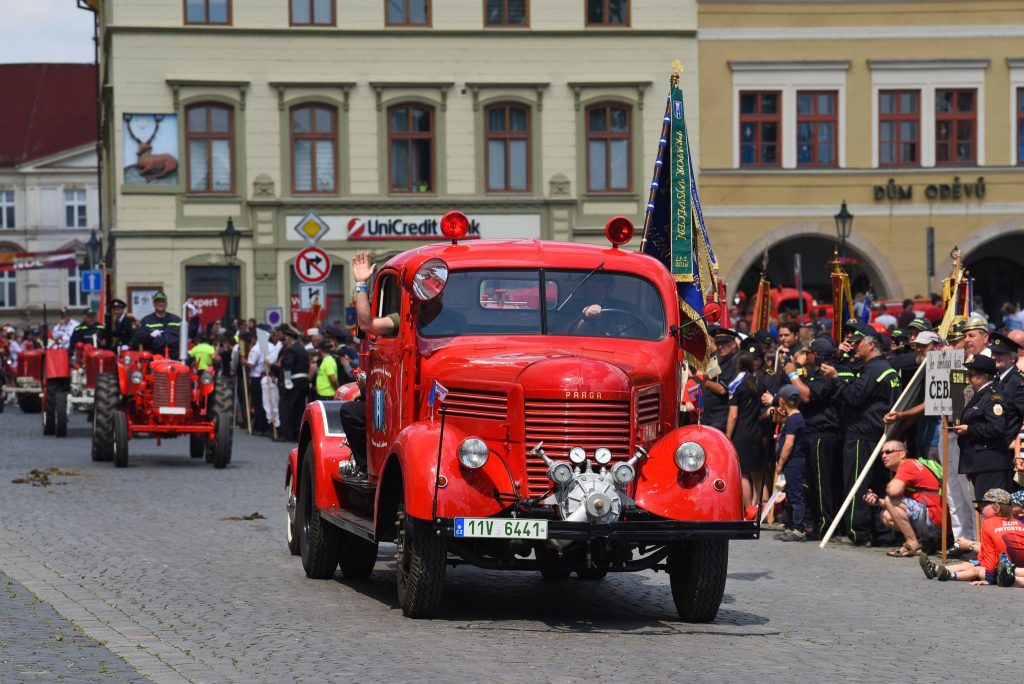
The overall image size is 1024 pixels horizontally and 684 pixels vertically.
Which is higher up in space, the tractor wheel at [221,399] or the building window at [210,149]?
the building window at [210,149]

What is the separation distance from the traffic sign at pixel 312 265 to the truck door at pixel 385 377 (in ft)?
43.0

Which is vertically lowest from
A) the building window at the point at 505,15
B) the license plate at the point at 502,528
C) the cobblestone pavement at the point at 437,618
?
the cobblestone pavement at the point at 437,618

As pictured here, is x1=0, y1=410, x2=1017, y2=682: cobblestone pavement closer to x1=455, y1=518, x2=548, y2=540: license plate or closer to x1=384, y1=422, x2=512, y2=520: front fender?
x1=455, y1=518, x2=548, y2=540: license plate

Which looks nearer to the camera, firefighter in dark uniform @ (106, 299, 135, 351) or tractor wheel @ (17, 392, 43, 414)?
firefighter in dark uniform @ (106, 299, 135, 351)

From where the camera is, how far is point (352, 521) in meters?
12.3

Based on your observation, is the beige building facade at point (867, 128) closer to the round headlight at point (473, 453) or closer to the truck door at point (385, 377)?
the truck door at point (385, 377)

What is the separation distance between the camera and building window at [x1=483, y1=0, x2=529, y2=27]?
156 ft

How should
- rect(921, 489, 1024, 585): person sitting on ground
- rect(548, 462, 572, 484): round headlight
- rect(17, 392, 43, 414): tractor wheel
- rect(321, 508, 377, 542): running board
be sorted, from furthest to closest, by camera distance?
rect(17, 392, 43, 414): tractor wheel
rect(921, 489, 1024, 585): person sitting on ground
rect(321, 508, 377, 542): running board
rect(548, 462, 572, 484): round headlight

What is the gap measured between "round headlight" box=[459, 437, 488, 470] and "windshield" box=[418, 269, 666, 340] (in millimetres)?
1268

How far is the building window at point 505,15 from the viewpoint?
47500 millimetres

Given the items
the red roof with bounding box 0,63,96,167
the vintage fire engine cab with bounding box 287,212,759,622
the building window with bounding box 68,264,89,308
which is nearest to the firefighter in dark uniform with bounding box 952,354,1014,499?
the vintage fire engine cab with bounding box 287,212,759,622

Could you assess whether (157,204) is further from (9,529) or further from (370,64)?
(9,529)

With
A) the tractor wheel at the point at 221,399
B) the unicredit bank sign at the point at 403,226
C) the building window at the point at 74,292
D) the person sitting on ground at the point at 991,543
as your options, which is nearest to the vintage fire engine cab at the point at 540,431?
the person sitting on ground at the point at 991,543

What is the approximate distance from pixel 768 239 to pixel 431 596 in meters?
38.2
